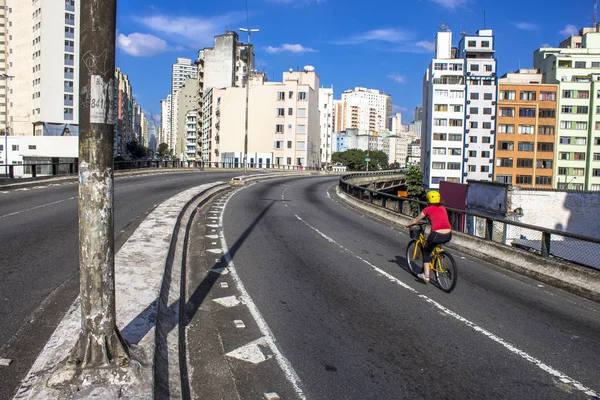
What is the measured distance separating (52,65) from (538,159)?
8672 cm

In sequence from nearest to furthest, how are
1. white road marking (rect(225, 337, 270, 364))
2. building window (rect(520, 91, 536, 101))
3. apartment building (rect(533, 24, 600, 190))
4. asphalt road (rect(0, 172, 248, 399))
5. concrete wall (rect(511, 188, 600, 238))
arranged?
asphalt road (rect(0, 172, 248, 399))
white road marking (rect(225, 337, 270, 364))
concrete wall (rect(511, 188, 600, 238))
apartment building (rect(533, 24, 600, 190))
building window (rect(520, 91, 536, 101))

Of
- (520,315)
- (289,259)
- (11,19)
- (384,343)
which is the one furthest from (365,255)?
(11,19)

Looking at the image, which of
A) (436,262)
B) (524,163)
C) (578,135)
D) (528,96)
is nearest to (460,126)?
(528,96)

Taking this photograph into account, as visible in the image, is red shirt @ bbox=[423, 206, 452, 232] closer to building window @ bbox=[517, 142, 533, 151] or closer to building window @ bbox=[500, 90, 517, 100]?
building window @ bbox=[517, 142, 533, 151]

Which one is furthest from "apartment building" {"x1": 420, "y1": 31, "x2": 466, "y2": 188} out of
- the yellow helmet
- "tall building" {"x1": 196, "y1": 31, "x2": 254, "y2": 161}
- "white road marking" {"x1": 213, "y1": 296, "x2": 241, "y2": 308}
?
"white road marking" {"x1": 213, "y1": 296, "x2": 241, "y2": 308}

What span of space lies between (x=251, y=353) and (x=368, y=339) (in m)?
1.49

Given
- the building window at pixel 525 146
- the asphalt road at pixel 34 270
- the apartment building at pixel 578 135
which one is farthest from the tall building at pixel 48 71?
the apartment building at pixel 578 135

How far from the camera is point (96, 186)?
4.07m

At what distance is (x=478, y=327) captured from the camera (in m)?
6.68

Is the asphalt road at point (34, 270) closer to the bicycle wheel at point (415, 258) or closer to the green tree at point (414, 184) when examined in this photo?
the bicycle wheel at point (415, 258)

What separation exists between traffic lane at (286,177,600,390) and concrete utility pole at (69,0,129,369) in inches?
187

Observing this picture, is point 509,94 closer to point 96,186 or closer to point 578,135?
point 578,135

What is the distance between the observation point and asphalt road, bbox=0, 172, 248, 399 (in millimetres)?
5117

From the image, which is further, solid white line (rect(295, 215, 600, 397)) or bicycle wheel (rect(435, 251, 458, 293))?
bicycle wheel (rect(435, 251, 458, 293))
